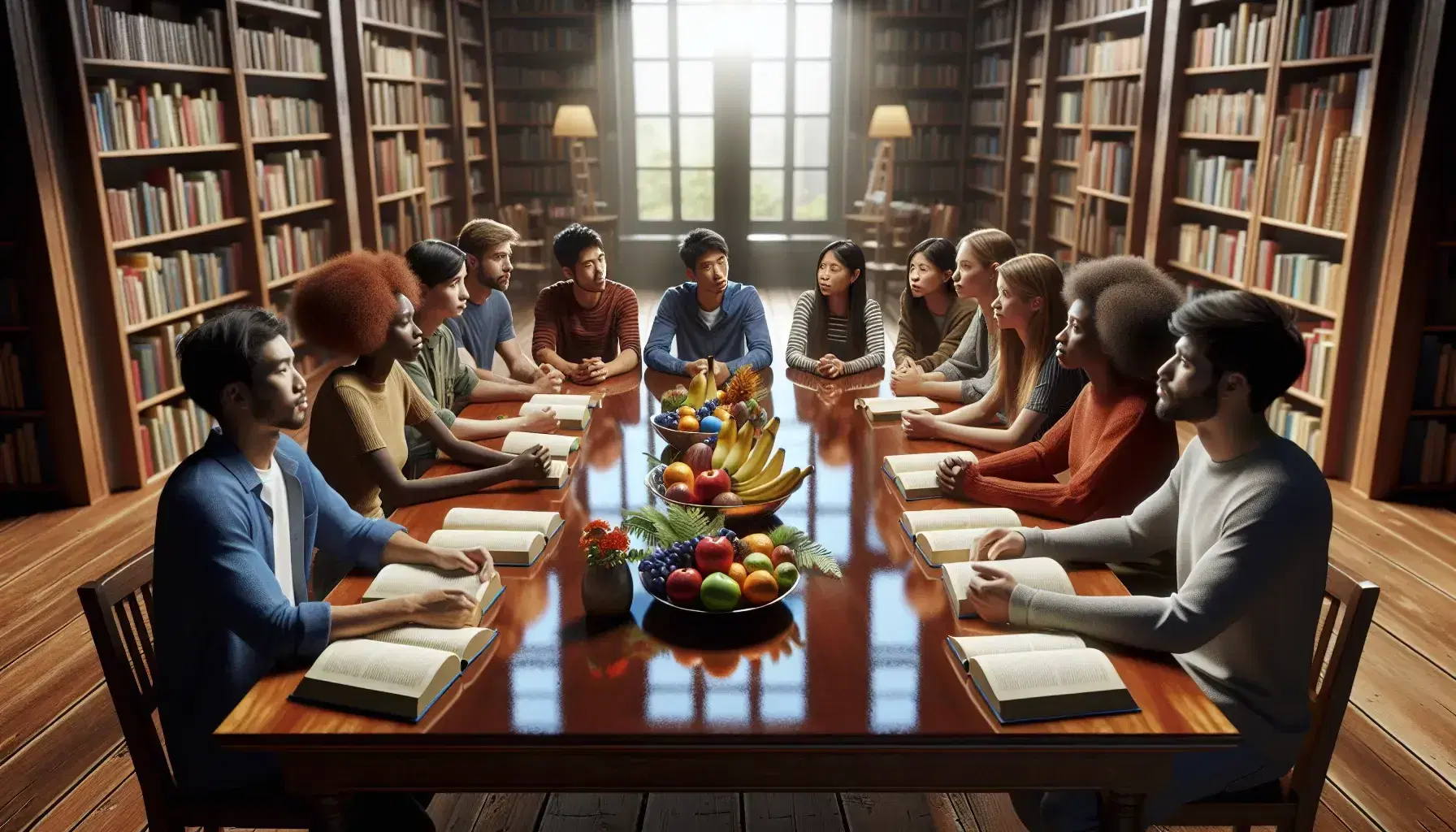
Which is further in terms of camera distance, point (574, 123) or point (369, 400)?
point (574, 123)

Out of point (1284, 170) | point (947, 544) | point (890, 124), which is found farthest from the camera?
point (890, 124)

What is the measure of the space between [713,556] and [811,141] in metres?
9.13

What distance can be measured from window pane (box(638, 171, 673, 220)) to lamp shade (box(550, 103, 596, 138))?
1315 mm

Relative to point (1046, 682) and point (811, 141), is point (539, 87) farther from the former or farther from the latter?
point (1046, 682)

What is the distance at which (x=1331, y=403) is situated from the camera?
Answer: 4.46 metres

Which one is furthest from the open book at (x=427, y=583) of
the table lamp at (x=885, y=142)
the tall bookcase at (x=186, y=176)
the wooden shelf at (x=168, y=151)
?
the table lamp at (x=885, y=142)

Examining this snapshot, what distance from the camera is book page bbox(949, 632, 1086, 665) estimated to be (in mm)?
1545

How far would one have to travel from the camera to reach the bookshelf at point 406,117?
669 cm

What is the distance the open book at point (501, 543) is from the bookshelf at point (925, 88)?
839 cm

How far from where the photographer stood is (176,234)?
15.8 ft

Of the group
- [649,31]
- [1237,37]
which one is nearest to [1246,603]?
[1237,37]

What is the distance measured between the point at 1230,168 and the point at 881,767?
4835 millimetres

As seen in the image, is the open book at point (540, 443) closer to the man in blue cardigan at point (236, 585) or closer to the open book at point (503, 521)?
the open book at point (503, 521)

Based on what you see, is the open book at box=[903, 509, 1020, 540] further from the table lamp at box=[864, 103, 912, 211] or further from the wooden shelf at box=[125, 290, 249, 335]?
the table lamp at box=[864, 103, 912, 211]
